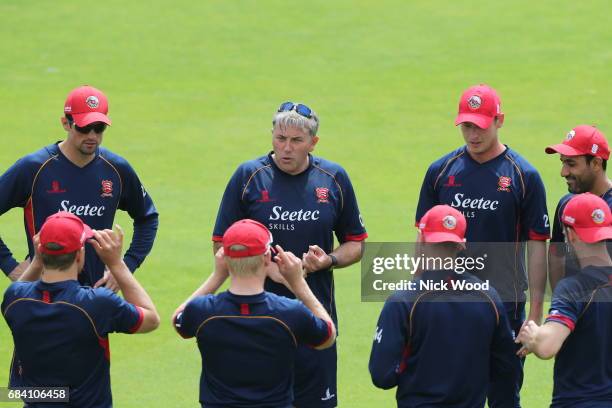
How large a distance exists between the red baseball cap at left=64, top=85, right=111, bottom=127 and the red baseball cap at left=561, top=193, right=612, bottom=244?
128 inches

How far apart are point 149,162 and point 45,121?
103 inches

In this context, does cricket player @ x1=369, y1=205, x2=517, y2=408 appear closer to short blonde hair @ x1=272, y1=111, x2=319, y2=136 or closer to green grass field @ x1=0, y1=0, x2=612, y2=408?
short blonde hair @ x1=272, y1=111, x2=319, y2=136

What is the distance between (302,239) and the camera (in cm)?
794

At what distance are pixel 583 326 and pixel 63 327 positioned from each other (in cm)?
290

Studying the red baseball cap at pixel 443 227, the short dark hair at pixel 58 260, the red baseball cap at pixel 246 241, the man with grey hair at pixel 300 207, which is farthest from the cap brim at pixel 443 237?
the short dark hair at pixel 58 260

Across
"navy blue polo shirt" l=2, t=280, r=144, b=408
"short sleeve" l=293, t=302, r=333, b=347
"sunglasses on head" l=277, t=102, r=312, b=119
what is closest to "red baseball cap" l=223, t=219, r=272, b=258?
"short sleeve" l=293, t=302, r=333, b=347

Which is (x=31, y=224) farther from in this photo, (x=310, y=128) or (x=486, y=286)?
(x=486, y=286)

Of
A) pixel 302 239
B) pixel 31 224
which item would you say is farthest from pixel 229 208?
pixel 31 224

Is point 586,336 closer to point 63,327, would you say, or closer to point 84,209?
point 63,327

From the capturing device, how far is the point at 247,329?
627cm

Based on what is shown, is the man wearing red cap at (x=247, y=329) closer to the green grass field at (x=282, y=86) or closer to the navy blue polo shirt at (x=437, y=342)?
the navy blue polo shirt at (x=437, y=342)

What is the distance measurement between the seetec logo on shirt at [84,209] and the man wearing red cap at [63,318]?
1.46m

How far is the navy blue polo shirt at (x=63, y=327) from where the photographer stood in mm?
6414

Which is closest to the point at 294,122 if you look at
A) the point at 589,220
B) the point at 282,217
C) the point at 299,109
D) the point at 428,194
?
the point at 299,109
